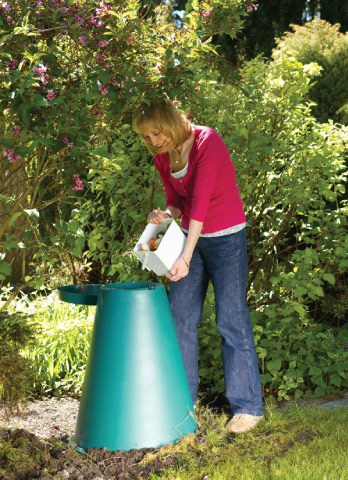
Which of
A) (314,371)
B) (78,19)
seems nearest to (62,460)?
(314,371)

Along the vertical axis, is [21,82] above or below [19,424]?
above

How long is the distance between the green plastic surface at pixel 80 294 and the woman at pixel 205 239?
36 centimetres

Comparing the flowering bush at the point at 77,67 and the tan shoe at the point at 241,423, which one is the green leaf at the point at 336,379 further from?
the flowering bush at the point at 77,67

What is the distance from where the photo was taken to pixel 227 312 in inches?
127

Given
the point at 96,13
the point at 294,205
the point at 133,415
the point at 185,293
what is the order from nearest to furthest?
the point at 96,13 < the point at 133,415 < the point at 185,293 < the point at 294,205

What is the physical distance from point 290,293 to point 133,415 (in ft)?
5.61

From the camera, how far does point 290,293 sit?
4.37m

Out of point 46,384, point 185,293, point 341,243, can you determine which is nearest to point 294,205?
point 341,243

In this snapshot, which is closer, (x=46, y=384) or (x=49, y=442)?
(x=49, y=442)

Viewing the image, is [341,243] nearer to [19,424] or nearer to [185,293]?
[185,293]

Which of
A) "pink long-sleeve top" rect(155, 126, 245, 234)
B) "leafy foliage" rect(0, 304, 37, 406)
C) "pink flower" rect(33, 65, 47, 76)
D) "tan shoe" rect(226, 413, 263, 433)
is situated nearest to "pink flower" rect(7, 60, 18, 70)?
"pink flower" rect(33, 65, 47, 76)

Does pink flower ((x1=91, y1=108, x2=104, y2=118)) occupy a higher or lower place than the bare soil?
higher

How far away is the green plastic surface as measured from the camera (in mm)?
3176

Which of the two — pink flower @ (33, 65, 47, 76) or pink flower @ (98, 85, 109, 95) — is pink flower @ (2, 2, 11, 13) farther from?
pink flower @ (98, 85, 109, 95)
